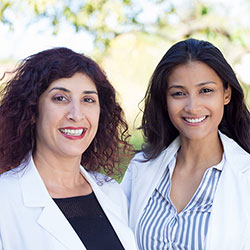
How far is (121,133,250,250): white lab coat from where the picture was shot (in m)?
2.66

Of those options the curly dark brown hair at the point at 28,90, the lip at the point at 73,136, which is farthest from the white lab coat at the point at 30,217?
the lip at the point at 73,136

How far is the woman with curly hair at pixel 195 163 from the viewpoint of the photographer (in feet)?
8.97

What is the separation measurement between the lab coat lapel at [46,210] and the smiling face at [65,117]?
18cm

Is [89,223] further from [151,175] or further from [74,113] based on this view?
[151,175]

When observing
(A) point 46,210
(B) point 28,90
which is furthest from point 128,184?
(B) point 28,90

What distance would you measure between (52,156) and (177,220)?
0.88 metres

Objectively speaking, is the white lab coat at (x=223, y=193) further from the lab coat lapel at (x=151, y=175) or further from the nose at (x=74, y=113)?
the nose at (x=74, y=113)

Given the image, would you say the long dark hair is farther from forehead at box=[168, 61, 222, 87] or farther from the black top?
the black top

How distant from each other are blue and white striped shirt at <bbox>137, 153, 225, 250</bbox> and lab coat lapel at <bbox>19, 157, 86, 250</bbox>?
698 mm

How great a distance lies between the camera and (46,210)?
2.31 metres

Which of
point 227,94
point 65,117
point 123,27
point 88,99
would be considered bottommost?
point 65,117

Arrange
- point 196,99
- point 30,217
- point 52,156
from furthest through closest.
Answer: point 196,99 < point 52,156 < point 30,217

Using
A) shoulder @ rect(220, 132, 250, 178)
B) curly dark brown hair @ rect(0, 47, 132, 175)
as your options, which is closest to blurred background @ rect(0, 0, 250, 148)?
curly dark brown hair @ rect(0, 47, 132, 175)

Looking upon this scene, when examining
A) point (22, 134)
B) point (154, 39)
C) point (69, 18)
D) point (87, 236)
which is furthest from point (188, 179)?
point (154, 39)
